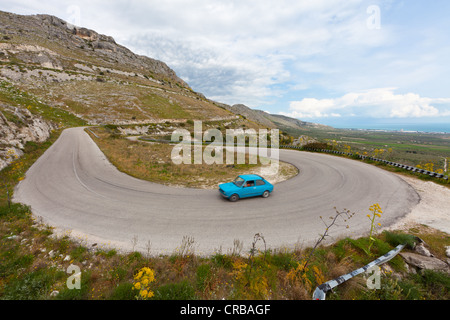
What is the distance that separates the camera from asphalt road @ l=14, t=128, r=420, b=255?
709 cm

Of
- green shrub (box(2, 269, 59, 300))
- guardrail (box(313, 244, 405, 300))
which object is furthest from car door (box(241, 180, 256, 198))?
green shrub (box(2, 269, 59, 300))

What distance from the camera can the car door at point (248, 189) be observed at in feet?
34.7

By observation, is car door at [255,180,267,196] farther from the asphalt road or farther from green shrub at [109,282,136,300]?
green shrub at [109,282,136,300]

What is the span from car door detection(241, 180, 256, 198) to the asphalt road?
413mm

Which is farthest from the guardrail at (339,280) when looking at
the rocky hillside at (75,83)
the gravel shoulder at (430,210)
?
the rocky hillside at (75,83)

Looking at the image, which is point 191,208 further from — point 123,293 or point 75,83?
point 75,83

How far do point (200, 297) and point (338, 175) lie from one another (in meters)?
16.5

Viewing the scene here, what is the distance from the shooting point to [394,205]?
33.4 ft

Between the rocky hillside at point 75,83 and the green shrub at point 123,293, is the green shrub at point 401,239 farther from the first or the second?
the rocky hillside at point 75,83

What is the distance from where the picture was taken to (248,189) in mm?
10625
